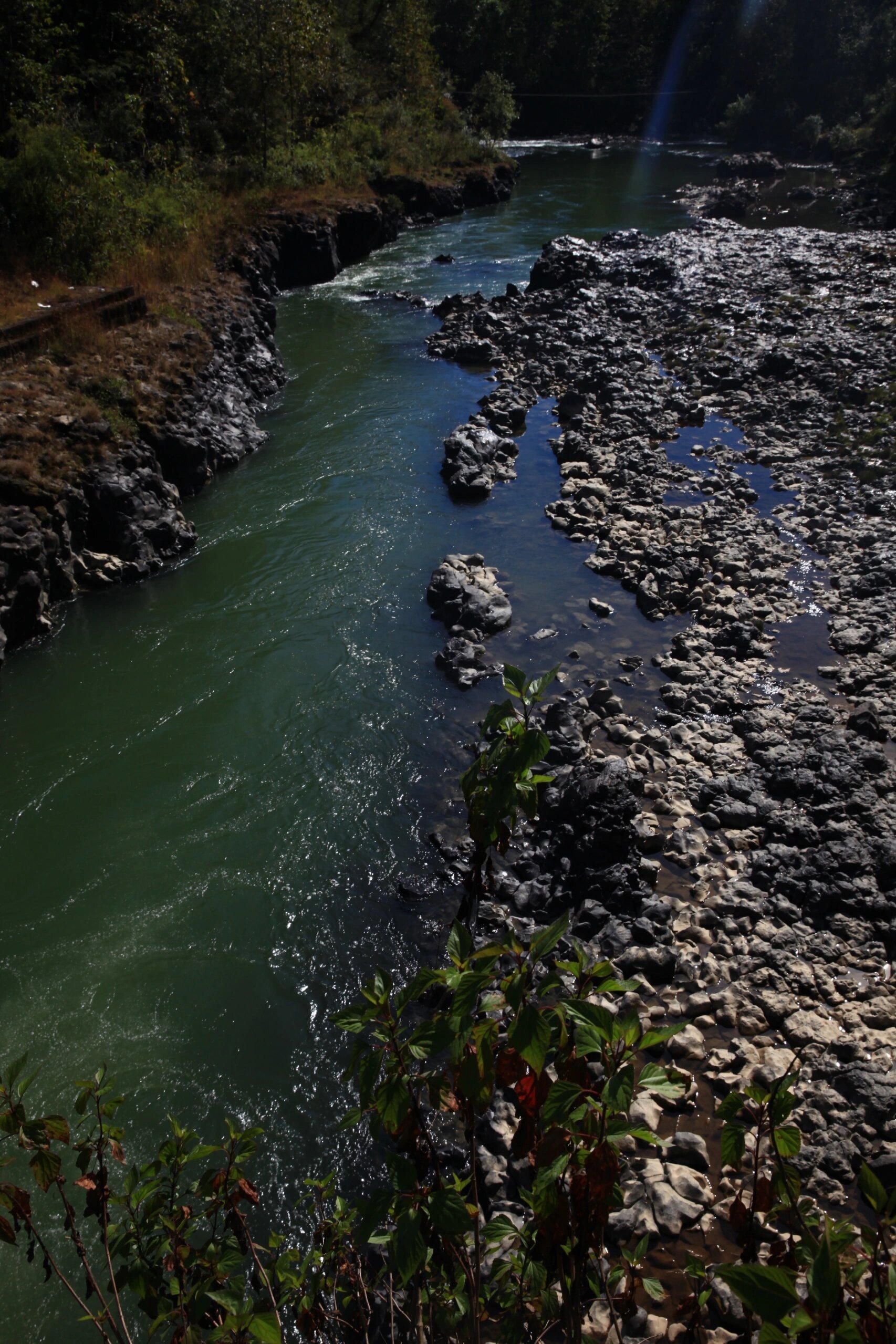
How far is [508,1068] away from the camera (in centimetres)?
257

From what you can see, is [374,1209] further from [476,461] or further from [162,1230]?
[476,461]

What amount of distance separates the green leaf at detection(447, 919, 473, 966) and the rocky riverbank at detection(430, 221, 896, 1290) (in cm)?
317

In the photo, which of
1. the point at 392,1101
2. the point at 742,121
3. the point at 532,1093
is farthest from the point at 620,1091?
the point at 742,121

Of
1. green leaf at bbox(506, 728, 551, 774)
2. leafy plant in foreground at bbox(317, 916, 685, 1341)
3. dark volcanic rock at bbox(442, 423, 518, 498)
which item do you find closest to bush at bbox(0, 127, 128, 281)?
dark volcanic rock at bbox(442, 423, 518, 498)

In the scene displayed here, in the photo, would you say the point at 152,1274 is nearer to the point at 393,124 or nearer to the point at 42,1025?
the point at 42,1025

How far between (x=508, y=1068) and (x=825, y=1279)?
106cm

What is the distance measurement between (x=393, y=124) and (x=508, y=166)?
8212 mm

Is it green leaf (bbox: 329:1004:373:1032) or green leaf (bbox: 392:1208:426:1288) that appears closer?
green leaf (bbox: 392:1208:426:1288)

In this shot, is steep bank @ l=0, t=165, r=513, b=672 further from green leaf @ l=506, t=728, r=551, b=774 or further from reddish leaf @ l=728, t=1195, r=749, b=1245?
reddish leaf @ l=728, t=1195, r=749, b=1245

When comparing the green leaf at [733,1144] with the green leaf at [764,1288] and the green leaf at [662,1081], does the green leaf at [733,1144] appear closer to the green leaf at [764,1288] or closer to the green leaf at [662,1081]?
the green leaf at [662,1081]

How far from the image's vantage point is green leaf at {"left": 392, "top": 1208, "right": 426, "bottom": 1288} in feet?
7.14

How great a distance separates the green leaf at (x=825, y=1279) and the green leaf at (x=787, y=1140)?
0.68m

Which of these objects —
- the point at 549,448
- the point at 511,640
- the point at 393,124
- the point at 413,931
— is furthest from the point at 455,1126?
the point at 393,124

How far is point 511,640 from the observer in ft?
39.8
